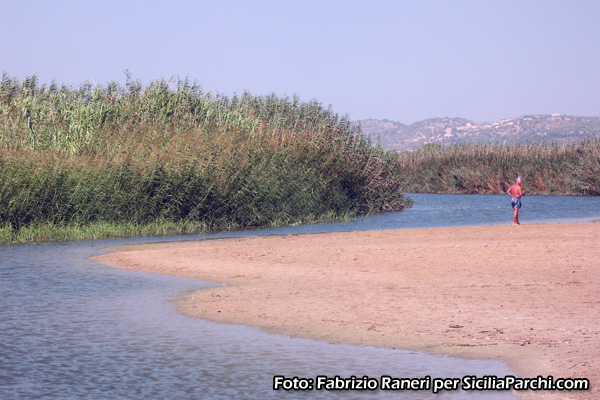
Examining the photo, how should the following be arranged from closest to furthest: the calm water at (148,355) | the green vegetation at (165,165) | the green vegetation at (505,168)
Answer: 1. the calm water at (148,355)
2. the green vegetation at (165,165)
3. the green vegetation at (505,168)

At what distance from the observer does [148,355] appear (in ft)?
31.3

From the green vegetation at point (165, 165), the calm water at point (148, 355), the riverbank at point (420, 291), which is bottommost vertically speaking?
the calm water at point (148, 355)

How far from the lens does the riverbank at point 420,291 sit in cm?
975

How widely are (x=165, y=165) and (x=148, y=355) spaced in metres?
17.5

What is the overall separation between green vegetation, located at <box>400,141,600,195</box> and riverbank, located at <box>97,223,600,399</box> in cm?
3554

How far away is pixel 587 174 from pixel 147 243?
135 feet

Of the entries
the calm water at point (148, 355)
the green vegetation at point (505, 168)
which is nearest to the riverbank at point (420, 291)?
the calm water at point (148, 355)

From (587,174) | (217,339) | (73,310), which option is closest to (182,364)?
(217,339)

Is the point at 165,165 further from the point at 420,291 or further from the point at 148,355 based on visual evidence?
the point at 148,355

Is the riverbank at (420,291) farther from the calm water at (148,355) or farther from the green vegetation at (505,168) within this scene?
the green vegetation at (505,168)

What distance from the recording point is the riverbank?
975 cm

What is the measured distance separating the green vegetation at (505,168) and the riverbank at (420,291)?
35539mm

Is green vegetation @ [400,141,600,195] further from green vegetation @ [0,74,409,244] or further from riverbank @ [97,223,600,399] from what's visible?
riverbank @ [97,223,600,399]

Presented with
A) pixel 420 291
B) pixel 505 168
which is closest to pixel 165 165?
pixel 420 291
